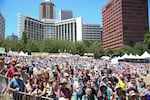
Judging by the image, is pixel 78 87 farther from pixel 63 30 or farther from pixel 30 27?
pixel 63 30

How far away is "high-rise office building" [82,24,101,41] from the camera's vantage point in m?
147

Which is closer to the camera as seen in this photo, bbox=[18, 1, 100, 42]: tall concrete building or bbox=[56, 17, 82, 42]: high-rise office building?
bbox=[18, 1, 100, 42]: tall concrete building

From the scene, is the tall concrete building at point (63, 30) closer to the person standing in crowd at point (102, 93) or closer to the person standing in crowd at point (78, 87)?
the person standing in crowd at point (78, 87)

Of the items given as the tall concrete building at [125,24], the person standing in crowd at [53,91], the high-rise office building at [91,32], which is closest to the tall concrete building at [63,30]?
the high-rise office building at [91,32]

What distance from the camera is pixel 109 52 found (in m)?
82.0

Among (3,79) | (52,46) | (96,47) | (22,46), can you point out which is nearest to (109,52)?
(96,47)

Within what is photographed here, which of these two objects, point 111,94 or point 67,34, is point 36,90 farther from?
point 67,34

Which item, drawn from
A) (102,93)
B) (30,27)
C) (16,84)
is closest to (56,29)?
(30,27)

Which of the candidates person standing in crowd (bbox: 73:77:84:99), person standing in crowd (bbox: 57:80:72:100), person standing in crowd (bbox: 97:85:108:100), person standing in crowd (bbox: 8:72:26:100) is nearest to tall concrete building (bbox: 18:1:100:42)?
person standing in crowd (bbox: 73:77:84:99)

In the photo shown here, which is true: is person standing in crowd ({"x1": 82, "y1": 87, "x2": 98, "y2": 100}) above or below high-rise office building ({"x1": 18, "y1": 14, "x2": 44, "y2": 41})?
below

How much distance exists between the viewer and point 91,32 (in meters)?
150

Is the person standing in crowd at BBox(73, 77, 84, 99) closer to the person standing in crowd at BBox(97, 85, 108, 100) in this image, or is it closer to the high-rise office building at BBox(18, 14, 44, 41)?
the person standing in crowd at BBox(97, 85, 108, 100)

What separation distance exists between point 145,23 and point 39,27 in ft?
201

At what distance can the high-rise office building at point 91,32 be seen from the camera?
483 feet
